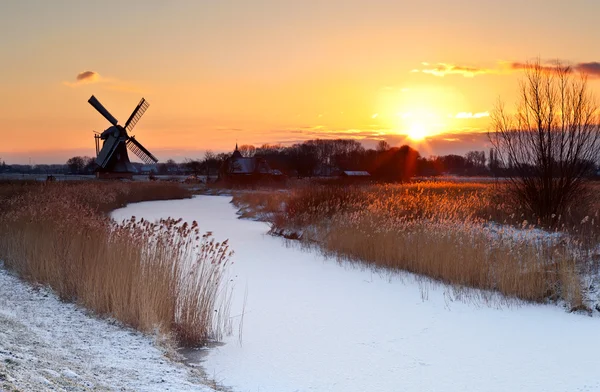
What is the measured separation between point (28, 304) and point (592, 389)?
259 inches

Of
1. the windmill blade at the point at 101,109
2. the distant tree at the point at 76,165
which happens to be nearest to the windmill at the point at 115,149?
the windmill blade at the point at 101,109

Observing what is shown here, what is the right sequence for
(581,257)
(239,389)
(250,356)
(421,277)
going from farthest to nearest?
(421,277)
(581,257)
(250,356)
(239,389)

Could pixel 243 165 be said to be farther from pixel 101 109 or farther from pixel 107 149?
pixel 101 109

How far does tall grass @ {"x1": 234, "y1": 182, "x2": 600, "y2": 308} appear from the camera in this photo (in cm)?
795

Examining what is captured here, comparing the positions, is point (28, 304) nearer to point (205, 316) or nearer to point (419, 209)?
point (205, 316)

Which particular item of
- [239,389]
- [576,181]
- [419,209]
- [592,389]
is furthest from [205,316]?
[576,181]

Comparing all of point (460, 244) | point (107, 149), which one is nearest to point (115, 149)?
point (107, 149)

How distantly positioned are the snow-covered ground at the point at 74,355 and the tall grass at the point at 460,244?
5.56 m

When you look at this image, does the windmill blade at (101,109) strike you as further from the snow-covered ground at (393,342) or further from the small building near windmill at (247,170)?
the snow-covered ground at (393,342)

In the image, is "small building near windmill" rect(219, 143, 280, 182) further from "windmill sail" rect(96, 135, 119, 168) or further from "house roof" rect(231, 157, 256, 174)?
"windmill sail" rect(96, 135, 119, 168)

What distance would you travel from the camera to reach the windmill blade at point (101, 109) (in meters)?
43.1

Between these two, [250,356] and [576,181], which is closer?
[250,356]

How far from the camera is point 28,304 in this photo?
648 cm

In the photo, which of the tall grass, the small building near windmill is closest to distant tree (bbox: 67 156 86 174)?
the small building near windmill
